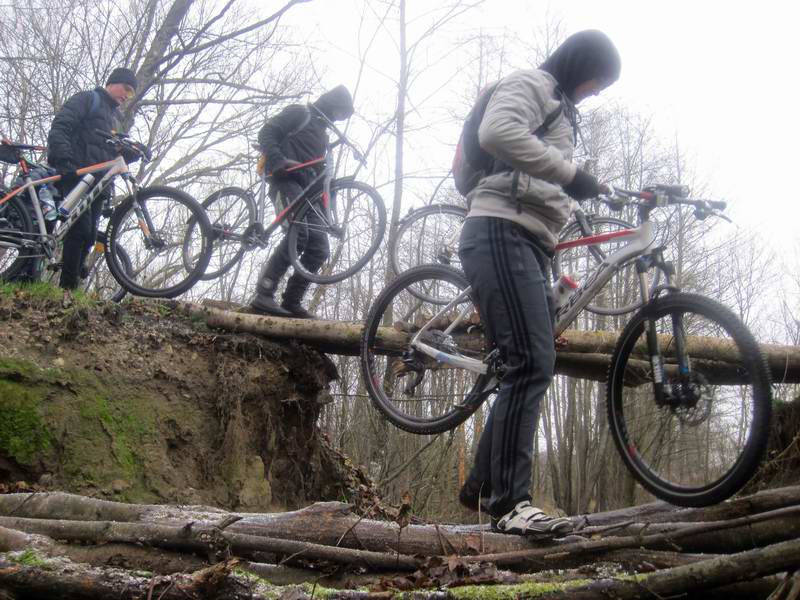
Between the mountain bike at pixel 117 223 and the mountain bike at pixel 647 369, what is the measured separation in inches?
96.6

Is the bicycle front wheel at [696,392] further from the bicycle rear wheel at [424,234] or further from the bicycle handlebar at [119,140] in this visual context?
the bicycle handlebar at [119,140]

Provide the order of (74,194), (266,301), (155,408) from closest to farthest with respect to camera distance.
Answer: (155,408), (74,194), (266,301)

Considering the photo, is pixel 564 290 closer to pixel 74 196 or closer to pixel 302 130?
pixel 302 130

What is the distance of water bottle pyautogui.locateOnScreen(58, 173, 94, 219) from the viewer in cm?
615

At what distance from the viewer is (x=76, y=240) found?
6.25 m

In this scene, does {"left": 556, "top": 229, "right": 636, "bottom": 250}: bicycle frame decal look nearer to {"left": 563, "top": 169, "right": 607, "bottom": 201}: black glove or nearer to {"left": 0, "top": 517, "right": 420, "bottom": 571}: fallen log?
{"left": 563, "top": 169, "right": 607, "bottom": 201}: black glove

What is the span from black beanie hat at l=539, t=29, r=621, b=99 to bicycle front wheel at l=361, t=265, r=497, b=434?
1653 mm

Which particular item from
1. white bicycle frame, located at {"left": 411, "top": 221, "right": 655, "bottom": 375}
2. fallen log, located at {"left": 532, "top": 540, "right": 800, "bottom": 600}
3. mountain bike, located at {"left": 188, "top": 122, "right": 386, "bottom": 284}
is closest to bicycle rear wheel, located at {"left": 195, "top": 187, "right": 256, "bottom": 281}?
mountain bike, located at {"left": 188, "top": 122, "right": 386, "bottom": 284}

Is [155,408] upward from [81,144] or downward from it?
downward

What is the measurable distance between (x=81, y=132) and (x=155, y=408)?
113 inches

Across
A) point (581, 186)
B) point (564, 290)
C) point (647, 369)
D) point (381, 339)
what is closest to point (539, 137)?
point (581, 186)

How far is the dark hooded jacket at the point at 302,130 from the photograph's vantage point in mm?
6548

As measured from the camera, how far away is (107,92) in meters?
6.49

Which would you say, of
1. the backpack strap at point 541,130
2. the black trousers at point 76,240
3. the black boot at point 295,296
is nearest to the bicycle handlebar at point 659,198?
the backpack strap at point 541,130
